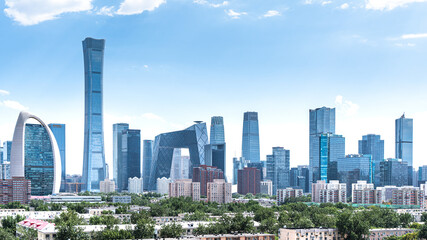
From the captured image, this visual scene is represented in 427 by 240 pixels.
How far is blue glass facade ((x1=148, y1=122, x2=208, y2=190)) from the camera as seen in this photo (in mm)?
152000

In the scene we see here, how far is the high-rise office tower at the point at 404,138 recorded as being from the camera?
163m

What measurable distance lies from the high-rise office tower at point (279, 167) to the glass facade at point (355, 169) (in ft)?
99.6

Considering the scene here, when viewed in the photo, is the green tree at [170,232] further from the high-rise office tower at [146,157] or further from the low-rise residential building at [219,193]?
the high-rise office tower at [146,157]

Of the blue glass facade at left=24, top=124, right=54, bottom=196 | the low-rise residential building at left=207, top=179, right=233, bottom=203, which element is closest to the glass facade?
the low-rise residential building at left=207, top=179, right=233, bottom=203

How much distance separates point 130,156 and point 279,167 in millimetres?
47686

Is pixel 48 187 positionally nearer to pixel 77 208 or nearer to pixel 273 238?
pixel 77 208

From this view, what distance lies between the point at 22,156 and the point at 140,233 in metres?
62.0

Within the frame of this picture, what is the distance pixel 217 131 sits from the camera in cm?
17762

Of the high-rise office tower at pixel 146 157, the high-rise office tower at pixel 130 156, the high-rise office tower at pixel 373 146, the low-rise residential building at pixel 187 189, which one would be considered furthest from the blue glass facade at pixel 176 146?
the high-rise office tower at pixel 373 146

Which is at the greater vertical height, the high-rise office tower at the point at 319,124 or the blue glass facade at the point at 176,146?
the high-rise office tower at the point at 319,124

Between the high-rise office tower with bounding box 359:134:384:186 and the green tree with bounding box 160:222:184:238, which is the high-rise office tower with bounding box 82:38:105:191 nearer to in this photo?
the high-rise office tower with bounding box 359:134:384:186

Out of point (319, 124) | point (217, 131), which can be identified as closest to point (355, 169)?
point (319, 124)

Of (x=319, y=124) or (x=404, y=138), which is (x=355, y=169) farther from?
(x=319, y=124)

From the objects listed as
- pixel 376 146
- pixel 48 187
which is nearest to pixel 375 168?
pixel 376 146
